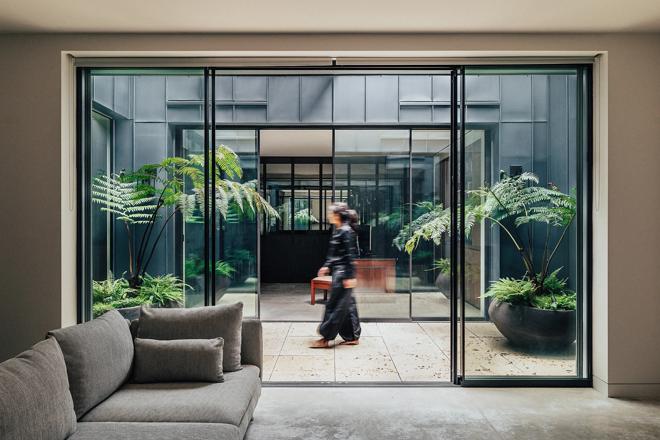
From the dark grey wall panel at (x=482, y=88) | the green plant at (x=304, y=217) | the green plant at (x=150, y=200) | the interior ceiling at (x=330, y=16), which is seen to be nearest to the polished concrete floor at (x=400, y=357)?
the green plant at (x=150, y=200)

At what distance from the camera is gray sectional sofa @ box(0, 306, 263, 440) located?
179 cm

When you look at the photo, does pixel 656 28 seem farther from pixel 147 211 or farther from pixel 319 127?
pixel 147 211

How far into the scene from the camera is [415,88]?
5406mm

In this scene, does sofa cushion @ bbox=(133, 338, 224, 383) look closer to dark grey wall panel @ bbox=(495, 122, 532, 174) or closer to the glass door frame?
the glass door frame

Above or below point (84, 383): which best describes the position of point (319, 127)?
above

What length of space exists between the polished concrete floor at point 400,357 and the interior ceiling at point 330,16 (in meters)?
2.31

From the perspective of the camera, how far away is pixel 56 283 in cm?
345

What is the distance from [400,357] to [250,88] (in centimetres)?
338

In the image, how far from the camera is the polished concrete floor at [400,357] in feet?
12.2

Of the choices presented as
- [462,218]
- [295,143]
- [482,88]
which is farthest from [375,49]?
[295,143]

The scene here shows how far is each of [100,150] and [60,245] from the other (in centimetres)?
81

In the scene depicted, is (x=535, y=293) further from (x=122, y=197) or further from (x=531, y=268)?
(x=122, y=197)

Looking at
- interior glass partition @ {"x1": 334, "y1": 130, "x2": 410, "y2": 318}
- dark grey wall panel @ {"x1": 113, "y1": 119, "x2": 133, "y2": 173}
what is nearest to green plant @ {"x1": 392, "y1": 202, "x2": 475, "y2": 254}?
interior glass partition @ {"x1": 334, "y1": 130, "x2": 410, "y2": 318}

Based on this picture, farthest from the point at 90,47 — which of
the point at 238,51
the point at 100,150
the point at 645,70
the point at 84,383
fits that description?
the point at 645,70
